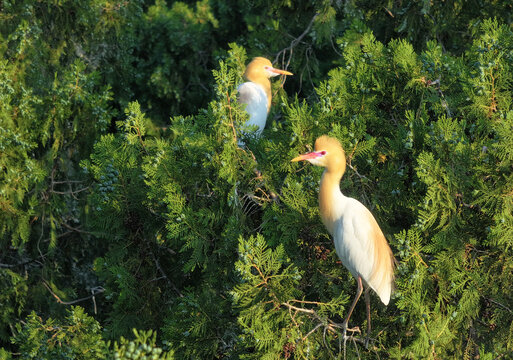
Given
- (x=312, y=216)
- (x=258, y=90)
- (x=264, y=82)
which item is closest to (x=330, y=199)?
(x=312, y=216)

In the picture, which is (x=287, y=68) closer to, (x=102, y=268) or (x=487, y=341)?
(x=102, y=268)

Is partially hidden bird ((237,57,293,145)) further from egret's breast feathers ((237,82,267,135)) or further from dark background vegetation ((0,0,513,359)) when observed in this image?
dark background vegetation ((0,0,513,359))

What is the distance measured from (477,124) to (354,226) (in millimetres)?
798

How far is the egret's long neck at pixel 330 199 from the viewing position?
3.33 meters

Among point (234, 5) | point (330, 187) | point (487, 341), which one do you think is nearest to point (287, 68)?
point (234, 5)

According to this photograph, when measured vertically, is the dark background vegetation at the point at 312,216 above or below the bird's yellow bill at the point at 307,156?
below

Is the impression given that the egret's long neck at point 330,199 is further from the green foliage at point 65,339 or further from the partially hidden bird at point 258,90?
the partially hidden bird at point 258,90

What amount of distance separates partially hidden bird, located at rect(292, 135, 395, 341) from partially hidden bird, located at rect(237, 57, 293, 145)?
5.51 ft

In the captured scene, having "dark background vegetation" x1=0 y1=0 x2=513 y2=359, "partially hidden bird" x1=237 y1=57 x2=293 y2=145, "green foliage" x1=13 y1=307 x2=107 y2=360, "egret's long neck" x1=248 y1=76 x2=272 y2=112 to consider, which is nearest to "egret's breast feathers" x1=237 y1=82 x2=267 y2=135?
"partially hidden bird" x1=237 y1=57 x2=293 y2=145

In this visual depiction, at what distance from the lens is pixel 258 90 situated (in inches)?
205

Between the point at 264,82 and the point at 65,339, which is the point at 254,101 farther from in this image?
the point at 65,339

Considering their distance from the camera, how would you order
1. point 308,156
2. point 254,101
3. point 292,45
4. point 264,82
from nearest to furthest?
1. point 308,156
2. point 254,101
3. point 264,82
4. point 292,45

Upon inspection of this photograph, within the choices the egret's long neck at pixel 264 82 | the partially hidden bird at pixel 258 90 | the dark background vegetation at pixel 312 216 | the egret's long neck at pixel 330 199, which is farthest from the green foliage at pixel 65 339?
the egret's long neck at pixel 264 82

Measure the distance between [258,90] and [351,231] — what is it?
2.16 m
